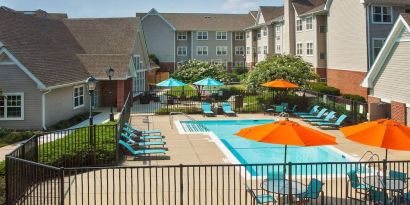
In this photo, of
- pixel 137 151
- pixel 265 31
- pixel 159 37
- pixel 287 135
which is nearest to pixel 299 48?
pixel 265 31

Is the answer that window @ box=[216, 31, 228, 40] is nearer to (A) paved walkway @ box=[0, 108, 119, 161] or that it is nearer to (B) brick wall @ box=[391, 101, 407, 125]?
(A) paved walkway @ box=[0, 108, 119, 161]

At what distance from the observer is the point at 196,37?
255 feet

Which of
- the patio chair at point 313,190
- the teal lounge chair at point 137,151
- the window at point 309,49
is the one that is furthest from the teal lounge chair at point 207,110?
the window at point 309,49

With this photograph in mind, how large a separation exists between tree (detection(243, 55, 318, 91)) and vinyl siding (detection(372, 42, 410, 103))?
389 inches

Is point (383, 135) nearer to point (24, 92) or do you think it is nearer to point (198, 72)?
point (24, 92)

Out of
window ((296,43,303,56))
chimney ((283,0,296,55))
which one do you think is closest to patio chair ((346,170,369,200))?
window ((296,43,303,56))

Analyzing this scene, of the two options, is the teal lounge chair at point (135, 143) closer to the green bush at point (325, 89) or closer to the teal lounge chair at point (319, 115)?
the teal lounge chair at point (319, 115)

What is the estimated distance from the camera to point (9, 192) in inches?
414

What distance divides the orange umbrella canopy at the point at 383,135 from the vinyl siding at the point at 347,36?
28.7 m

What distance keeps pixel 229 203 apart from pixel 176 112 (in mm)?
20978

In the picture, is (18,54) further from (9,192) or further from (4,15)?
(9,192)

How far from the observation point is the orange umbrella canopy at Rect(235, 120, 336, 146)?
11.0 m

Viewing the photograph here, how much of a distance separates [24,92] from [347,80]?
29.2m

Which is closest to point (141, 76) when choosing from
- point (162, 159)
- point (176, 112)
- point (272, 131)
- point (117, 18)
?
point (117, 18)
